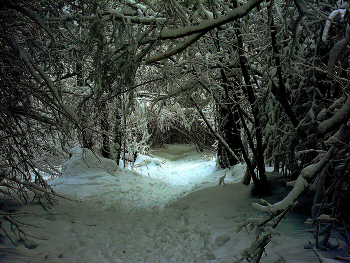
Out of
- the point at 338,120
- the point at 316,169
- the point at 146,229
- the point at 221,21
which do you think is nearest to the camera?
the point at 338,120

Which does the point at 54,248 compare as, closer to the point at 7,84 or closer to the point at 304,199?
the point at 7,84

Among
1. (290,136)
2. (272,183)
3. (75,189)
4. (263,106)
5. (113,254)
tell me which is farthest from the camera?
(75,189)

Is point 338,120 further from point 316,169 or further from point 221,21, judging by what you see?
point 221,21

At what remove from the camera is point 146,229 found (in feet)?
13.5

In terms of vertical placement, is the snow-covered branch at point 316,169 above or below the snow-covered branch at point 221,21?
below

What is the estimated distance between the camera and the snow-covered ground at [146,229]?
288cm

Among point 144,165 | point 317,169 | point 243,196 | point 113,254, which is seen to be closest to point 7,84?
point 113,254

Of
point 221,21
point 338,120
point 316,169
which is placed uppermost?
point 221,21

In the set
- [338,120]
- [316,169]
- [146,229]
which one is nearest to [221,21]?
[338,120]

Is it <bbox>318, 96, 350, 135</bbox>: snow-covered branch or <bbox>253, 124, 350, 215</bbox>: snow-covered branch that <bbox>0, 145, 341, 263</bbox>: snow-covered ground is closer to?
<bbox>253, 124, 350, 215</bbox>: snow-covered branch

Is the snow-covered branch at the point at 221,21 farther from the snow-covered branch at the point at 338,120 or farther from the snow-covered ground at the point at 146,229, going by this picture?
the snow-covered ground at the point at 146,229

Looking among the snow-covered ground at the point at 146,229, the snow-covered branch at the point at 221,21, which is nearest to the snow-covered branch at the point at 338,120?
the snow-covered branch at the point at 221,21

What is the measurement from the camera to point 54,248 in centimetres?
300

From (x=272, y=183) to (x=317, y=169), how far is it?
3410 mm
